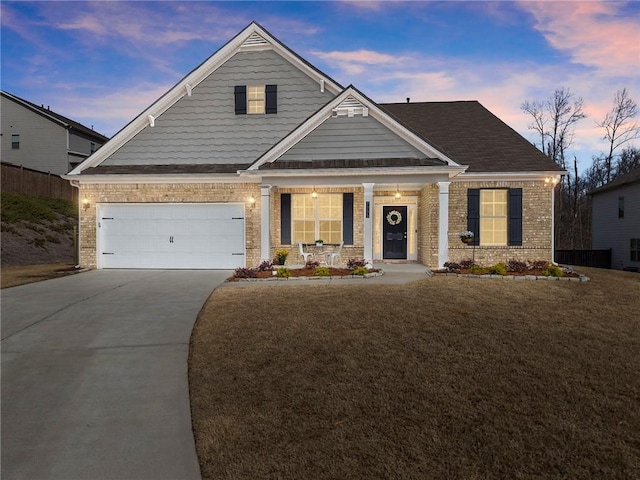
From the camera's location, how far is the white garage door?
1328 centimetres

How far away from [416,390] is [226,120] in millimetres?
12263

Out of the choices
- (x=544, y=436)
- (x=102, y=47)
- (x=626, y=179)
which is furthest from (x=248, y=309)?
(x=626, y=179)

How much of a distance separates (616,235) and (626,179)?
10.7ft

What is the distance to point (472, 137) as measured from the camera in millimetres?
14680

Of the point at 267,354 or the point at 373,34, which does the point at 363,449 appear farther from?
Answer: the point at 373,34

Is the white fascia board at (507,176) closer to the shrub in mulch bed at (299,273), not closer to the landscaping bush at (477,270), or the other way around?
the landscaping bush at (477,270)

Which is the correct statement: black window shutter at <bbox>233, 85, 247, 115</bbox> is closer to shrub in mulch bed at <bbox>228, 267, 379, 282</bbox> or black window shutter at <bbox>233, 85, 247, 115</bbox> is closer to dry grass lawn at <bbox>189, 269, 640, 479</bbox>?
shrub in mulch bed at <bbox>228, 267, 379, 282</bbox>

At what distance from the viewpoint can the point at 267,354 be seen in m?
5.19

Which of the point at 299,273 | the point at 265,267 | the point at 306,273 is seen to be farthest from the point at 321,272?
the point at 265,267

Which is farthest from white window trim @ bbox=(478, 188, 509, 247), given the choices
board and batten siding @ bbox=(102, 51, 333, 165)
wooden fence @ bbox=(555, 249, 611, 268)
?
wooden fence @ bbox=(555, 249, 611, 268)

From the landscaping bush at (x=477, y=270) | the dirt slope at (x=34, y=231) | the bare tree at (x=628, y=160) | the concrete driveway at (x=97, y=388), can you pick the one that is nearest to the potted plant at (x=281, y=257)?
the concrete driveway at (x=97, y=388)

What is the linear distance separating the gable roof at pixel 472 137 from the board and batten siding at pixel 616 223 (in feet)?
37.9

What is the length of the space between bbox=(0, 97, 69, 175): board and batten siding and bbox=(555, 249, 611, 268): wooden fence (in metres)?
36.1

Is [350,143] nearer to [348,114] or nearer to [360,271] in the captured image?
[348,114]
